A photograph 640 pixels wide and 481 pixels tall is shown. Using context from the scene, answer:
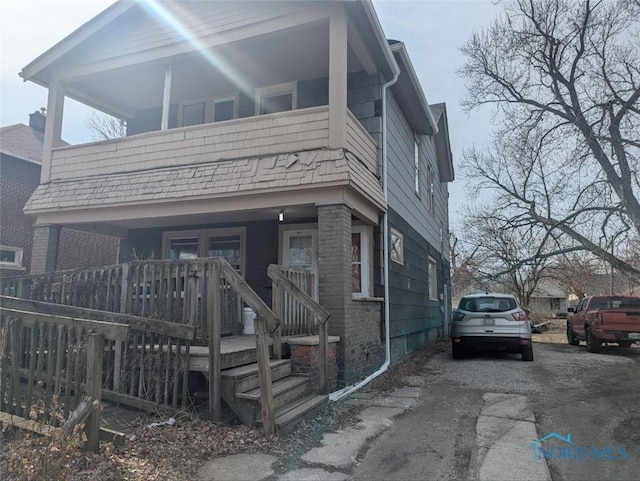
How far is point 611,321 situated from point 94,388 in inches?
526

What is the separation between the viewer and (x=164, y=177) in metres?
8.21

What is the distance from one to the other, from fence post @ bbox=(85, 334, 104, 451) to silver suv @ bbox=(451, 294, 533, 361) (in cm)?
820

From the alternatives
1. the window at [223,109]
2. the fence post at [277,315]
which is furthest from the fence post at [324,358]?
Answer: the window at [223,109]

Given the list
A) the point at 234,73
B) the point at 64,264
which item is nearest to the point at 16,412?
the point at 234,73

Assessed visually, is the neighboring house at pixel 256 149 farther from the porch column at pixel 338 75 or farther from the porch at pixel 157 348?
the porch at pixel 157 348

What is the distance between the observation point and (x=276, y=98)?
9906 mm

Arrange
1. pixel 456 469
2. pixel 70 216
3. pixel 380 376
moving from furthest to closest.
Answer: pixel 70 216 < pixel 380 376 < pixel 456 469

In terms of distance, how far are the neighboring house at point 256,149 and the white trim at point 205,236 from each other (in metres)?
0.04

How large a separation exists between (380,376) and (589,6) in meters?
15.5

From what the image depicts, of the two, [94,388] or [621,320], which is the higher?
[621,320]

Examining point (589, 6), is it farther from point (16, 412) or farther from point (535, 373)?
point (16, 412)

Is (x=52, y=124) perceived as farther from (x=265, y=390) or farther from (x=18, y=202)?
(x=265, y=390)

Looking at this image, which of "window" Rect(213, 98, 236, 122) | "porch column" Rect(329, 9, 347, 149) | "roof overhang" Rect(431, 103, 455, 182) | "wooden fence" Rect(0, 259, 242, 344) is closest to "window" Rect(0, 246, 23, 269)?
"window" Rect(213, 98, 236, 122)

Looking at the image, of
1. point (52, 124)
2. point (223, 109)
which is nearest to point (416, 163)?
point (223, 109)
